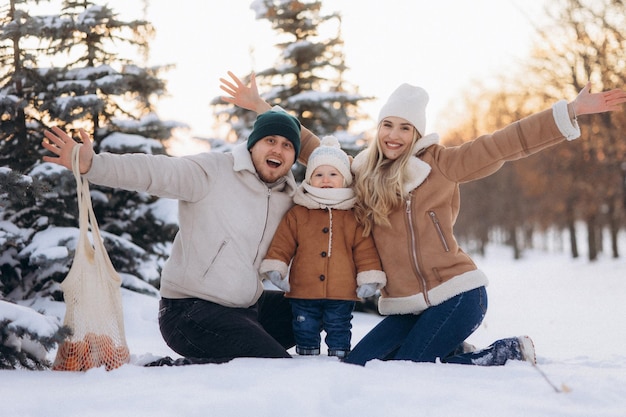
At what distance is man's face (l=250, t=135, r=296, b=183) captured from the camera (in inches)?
161

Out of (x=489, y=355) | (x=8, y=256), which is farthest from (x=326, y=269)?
(x=8, y=256)

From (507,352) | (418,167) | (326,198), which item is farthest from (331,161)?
(507,352)

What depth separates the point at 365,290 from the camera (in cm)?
396

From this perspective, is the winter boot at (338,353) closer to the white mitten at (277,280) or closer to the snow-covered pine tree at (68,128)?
the white mitten at (277,280)

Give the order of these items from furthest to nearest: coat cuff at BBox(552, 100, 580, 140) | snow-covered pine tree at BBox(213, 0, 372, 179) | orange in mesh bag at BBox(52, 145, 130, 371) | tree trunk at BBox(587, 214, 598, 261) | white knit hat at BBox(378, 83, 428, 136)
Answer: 1. tree trunk at BBox(587, 214, 598, 261)
2. snow-covered pine tree at BBox(213, 0, 372, 179)
3. white knit hat at BBox(378, 83, 428, 136)
4. coat cuff at BBox(552, 100, 580, 140)
5. orange in mesh bag at BBox(52, 145, 130, 371)

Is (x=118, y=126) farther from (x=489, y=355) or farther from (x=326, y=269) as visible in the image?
(x=489, y=355)

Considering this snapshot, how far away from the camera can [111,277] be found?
11.3 feet

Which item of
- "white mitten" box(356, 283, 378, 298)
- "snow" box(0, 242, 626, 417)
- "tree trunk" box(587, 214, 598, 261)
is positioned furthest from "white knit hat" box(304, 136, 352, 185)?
"tree trunk" box(587, 214, 598, 261)

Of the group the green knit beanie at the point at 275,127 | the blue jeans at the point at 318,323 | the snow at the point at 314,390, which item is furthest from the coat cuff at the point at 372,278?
the green knit beanie at the point at 275,127

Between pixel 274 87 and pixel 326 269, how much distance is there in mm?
7419

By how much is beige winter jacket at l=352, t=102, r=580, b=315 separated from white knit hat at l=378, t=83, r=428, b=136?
1.00 ft

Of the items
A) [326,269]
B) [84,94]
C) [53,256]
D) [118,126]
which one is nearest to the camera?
[326,269]

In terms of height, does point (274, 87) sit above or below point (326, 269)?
above

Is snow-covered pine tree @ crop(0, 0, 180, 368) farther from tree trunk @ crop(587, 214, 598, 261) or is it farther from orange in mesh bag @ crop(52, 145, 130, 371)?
tree trunk @ crop(587, 214, 598, 261)
